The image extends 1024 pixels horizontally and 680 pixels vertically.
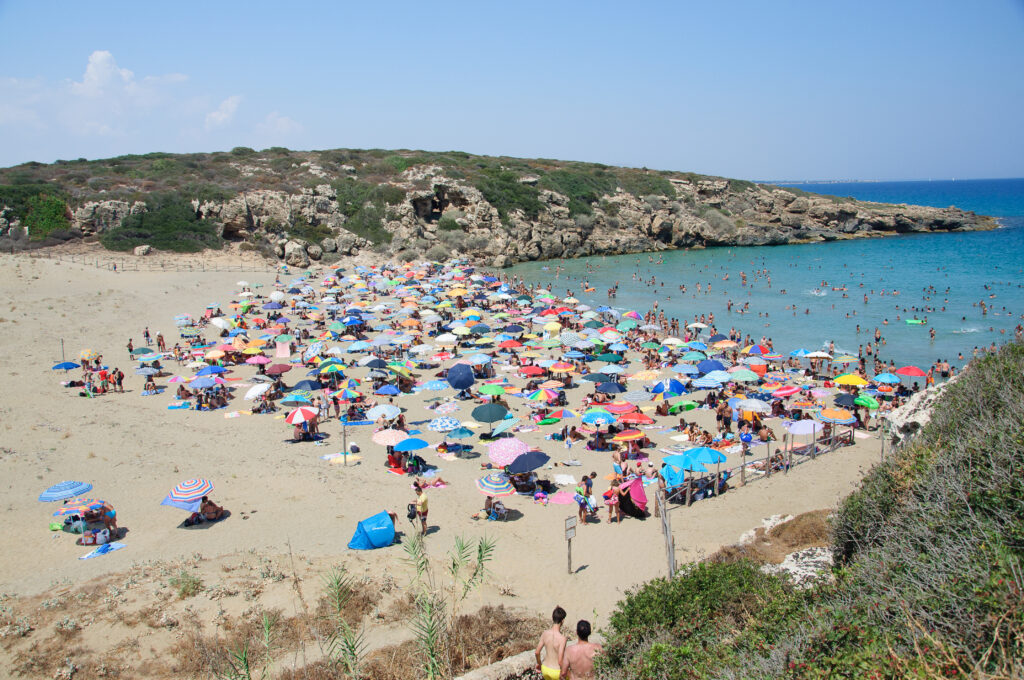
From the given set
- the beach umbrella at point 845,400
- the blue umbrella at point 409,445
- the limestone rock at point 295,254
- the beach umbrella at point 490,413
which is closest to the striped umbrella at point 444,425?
the beach umbrella at point 490,413

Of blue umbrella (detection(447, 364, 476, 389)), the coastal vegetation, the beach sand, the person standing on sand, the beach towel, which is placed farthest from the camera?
blue umbrella (detection(447, 364, 476, 389))

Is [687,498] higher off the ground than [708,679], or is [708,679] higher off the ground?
[708,679]

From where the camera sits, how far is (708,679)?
4.52 meters

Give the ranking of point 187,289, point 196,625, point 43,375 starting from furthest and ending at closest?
point 187,289, point 43,375, point 196,625

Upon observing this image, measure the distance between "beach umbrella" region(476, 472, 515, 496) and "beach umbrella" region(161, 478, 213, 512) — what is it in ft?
17.2

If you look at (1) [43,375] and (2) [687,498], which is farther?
(1) [43,375]

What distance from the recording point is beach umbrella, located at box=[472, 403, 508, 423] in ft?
48.6

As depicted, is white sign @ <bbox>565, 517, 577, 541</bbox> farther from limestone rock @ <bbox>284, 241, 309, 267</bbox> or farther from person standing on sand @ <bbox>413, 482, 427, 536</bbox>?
limestone rock @ <bbox>284, 241, 309, 267</bbox>

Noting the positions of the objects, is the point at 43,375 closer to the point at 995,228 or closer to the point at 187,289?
the point at 187,289

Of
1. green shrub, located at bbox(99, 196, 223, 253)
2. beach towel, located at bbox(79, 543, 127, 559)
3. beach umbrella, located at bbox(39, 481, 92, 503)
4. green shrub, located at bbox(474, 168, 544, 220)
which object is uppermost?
green shrub, located at bbox(474, 168, 544, 220)

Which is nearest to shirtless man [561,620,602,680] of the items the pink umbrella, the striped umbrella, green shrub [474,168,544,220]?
the pink umbrella

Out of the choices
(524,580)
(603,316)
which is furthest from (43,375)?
(603,316)

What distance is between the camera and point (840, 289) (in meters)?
41.2

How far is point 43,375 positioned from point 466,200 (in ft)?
143
